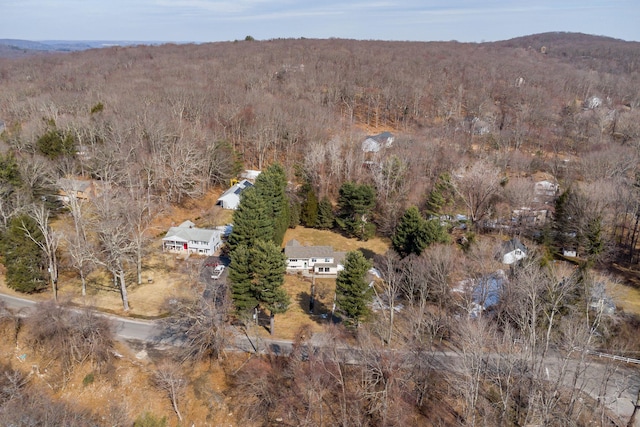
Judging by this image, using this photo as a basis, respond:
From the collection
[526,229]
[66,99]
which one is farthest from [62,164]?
[526,229]

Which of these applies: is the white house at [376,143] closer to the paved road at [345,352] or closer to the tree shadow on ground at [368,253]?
the tree shadow on ground at [368,253]

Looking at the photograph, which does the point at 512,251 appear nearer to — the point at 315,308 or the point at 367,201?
the point at 367,201

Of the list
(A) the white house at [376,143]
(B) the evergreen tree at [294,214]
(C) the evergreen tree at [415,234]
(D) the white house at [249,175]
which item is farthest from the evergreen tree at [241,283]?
(A) the white house at [376,143]

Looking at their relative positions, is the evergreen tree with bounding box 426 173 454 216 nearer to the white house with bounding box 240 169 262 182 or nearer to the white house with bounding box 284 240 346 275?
the white house with bounding box 284 240 346 275

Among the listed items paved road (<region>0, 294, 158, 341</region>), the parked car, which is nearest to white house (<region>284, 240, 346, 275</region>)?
the parked car

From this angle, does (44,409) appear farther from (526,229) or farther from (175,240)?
(526,229)

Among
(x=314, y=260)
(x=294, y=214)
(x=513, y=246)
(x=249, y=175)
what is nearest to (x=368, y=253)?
(x=314, y=260)
